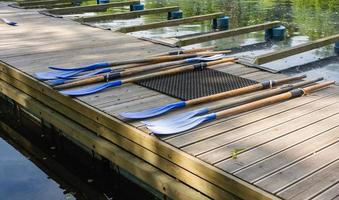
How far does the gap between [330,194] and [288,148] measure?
2.77ft

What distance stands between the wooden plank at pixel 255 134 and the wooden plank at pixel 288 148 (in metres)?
0.04

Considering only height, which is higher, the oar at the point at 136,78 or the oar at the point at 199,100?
the oar at the point at 136,78

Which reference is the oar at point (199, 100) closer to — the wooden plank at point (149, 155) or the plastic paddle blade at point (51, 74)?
the wooden plank at point (149, 155)

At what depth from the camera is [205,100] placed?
5527 millimetres

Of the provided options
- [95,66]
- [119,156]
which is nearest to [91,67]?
[95,66]

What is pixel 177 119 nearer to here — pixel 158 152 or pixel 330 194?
pixel 158 152

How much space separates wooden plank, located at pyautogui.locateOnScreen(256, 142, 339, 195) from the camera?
362cm

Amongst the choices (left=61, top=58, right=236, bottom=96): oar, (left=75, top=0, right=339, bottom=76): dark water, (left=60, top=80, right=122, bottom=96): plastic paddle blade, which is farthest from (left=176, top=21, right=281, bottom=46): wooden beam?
(left=60, top=80, right=122, bottom=96): plastic paddle blade

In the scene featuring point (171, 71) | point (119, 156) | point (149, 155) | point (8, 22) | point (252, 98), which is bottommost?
point (119, 156)

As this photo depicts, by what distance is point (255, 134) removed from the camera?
15.1 ft

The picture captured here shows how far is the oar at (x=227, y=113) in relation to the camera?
470 centimetres

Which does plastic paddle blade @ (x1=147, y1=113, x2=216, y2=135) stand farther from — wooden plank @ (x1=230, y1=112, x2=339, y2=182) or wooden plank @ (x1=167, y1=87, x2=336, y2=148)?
wooden plank @ (x1=230, y1=112, x2=339, y2=182)

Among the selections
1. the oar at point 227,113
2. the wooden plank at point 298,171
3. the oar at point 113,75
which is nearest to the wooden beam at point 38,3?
the oar at point 113,75

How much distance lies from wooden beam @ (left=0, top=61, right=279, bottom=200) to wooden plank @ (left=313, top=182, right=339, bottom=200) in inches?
→ 13.6
